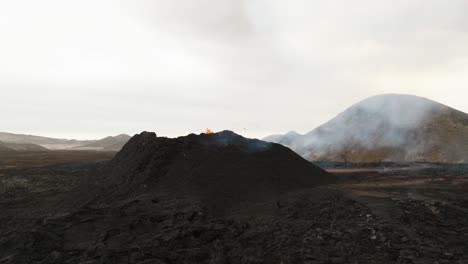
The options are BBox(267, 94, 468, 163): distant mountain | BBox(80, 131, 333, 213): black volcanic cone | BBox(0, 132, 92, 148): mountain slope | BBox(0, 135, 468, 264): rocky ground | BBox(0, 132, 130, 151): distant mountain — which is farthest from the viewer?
BBox(0, 132, 92, 148): mountain slope

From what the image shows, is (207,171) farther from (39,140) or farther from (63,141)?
(63,141)

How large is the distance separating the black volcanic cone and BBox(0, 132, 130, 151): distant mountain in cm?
11154

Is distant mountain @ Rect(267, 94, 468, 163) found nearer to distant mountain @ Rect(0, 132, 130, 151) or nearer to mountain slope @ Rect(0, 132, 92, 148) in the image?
distant mountain @ Rect(0, 132, 130, 151)

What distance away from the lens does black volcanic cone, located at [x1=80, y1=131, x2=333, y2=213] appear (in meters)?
15.2

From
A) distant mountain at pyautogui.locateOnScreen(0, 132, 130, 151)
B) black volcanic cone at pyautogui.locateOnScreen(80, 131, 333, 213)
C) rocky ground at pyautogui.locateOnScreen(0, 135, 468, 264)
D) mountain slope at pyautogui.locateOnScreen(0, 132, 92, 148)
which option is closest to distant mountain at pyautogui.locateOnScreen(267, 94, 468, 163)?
black volcanic cone at pyautogui.locateOnScreen(80, 131, 333, 213)

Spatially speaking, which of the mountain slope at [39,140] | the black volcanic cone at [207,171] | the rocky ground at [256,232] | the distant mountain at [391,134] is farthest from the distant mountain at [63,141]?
the rocky ground at [256,232]

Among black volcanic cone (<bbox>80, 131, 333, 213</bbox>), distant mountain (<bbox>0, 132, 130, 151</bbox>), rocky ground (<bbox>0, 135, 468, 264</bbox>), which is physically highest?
distant mountain (<bbox>0, 132, 130, 151</bbox>)

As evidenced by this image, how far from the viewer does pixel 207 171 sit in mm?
16531

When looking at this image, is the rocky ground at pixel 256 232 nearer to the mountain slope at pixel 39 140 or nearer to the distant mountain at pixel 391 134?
the distant mountain at pixel 391 134

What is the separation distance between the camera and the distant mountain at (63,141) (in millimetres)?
135562

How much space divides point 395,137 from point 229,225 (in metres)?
62.1

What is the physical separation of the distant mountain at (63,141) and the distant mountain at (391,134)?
262ft

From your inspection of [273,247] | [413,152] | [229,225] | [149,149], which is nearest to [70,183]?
[149,149]

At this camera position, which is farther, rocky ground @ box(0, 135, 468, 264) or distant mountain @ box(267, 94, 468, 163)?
distant mountain @ box(267, 94, 468, 163)
